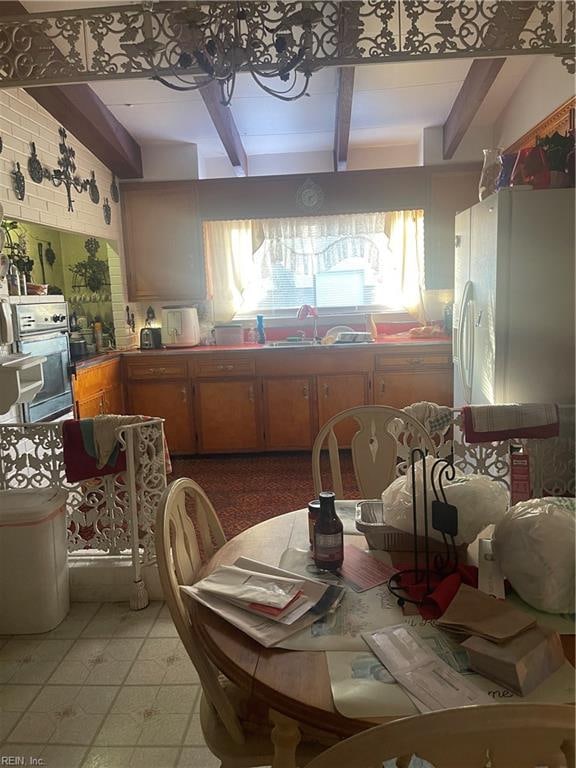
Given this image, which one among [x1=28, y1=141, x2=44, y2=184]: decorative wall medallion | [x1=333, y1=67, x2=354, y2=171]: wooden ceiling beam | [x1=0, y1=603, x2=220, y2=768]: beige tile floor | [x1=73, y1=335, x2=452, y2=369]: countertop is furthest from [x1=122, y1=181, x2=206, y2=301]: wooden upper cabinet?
[x1=0, y1=603, x2=220, y2=768]: beige tile floor

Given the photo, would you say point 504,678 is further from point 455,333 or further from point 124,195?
point 124,195

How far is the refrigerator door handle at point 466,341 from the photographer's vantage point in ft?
10.0

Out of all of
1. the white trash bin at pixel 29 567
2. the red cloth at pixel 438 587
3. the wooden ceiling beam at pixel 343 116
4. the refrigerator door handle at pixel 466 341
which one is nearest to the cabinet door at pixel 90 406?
the white trash bin at pixel 29 567

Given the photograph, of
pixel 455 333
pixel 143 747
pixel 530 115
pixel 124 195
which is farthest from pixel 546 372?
pixel 124 195

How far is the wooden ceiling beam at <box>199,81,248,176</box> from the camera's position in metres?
3.60

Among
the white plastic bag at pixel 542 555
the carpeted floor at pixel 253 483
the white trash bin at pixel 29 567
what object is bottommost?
the carpeted floor at pixel 253 483

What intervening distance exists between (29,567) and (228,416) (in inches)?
92.3

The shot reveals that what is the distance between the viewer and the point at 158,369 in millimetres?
4504

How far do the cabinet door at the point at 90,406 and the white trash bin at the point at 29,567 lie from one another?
156 centimetres

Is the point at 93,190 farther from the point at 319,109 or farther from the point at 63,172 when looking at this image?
the point at 319,109

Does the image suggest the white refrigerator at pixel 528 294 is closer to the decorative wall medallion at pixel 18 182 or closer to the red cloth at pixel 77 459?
the red cloth at pixel 77 459

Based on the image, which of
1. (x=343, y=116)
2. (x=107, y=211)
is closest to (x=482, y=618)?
(x=343, y=116)

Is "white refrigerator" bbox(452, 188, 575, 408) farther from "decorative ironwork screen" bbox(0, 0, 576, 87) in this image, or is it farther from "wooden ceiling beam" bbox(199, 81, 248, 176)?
"wooden ceiling beam" bbox(199, 81, 248, 176)

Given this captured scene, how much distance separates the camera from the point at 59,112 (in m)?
3.63
